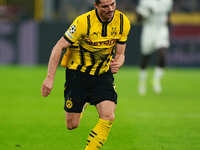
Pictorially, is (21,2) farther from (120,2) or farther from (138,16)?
(138,16)

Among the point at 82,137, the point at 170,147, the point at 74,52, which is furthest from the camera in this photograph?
the point at 82,137

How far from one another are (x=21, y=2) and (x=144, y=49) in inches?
398

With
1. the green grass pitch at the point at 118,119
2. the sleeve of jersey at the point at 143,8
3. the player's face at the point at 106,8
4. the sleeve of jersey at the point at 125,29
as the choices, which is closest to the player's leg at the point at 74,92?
the green grass pitch at the point at 118,119

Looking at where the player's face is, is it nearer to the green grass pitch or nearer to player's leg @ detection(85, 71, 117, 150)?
player's leg @ detection(85, 71, 117, 150)

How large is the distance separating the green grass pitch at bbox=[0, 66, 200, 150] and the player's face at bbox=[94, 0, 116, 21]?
5.71ft

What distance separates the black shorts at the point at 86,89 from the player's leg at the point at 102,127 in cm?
12

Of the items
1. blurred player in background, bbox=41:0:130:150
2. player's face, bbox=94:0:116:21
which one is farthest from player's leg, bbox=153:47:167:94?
player's face, bbox=94:0:116:21

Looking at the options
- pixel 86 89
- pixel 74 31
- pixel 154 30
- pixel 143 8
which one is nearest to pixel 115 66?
pixel 86 89

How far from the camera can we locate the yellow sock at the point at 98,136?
5805 millimetres

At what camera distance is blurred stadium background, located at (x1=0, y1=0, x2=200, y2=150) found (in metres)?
7.52

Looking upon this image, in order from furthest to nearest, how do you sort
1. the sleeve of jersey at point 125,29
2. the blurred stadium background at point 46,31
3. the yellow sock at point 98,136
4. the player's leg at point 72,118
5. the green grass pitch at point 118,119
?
the blurred stadium background at point 46,31 → the green grass pitch at point 118,119 → the player's leg at point 72,118 → the sleeve of jersey at point 125,29 → the yellow sock at point 98,136

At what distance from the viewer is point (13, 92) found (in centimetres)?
1337

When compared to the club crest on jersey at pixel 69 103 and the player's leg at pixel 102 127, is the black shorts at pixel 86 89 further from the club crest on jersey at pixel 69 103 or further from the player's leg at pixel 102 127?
the player's leg at pixel 102 127

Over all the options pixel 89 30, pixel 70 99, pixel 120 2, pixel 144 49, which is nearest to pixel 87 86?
pixel 70 99
